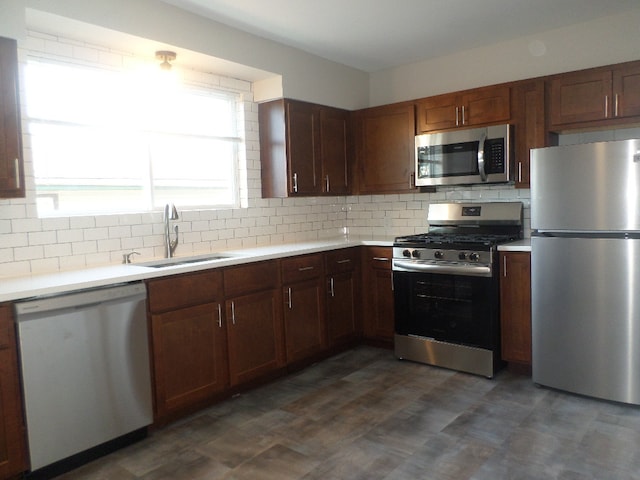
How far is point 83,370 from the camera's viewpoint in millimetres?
2490

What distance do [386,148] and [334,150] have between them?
472 mm

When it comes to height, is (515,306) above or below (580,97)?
below

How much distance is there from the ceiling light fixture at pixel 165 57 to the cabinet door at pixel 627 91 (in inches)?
117

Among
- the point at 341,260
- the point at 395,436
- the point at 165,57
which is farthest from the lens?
the point at 341,260

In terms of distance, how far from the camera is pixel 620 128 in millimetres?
3654

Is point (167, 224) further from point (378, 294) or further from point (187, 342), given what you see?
point (378, 294)

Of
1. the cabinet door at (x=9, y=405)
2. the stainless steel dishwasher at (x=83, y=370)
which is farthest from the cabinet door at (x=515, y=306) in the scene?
the cabinet door at (x=9, y=405)

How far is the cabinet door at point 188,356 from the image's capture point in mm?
2878

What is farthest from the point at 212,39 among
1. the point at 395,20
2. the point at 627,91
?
the point at 627,91

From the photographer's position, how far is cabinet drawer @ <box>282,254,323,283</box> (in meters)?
3.67

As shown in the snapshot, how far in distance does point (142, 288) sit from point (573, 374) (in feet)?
8.83

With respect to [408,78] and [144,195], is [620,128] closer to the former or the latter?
[408,78]

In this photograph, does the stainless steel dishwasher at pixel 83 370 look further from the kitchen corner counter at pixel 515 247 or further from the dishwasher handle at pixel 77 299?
the kitchen corner counter at pixel 515 247

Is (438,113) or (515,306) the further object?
(438,113)
